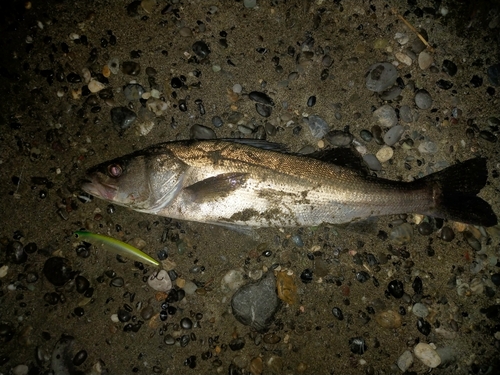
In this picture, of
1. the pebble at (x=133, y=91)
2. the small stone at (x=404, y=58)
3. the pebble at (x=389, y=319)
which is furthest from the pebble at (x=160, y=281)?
the small stone at (x=404, y=58)

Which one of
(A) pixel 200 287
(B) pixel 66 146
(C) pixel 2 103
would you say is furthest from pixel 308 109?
(C) pixel 2 103

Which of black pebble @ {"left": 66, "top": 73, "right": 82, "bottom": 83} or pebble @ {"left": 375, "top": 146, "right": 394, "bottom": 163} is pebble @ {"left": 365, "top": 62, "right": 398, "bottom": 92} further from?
black pebble @ {"left": 66, "top": 73, "right": 82, "bottom": 83}

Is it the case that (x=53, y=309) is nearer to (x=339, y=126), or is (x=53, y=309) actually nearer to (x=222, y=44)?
(x=222, y=44)

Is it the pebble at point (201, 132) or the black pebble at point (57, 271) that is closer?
the black pebble at point (57, 271)

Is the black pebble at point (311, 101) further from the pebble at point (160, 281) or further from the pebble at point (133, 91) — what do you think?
the pebble at point (160, 281)

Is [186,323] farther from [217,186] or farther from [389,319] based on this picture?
[389,319]
